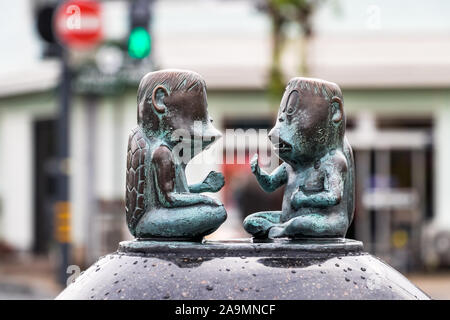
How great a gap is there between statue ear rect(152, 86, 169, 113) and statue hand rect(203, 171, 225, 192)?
0.34m

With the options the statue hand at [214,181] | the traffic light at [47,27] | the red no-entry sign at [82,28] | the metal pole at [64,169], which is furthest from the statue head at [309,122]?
the metal pole at [64,169]

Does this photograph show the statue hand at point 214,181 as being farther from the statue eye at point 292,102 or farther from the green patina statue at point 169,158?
the statue eye at point 292,102

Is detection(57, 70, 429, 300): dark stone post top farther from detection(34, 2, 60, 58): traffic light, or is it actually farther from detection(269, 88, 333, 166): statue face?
detection(34, 2, 60, 58): traffic light

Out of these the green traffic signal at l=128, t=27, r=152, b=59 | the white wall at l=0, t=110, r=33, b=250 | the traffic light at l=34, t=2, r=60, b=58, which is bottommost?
the white wall at l=0, t=110, r=33, b=250

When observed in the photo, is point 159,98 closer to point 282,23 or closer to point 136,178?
point 136,178

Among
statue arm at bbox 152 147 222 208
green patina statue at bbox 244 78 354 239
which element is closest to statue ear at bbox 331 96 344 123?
green patina statue at bbox 244 78 354 239

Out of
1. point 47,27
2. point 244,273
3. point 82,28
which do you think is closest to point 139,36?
point 244,273

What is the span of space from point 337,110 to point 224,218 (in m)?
0.61

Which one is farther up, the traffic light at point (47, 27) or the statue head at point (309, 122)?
the traffic light at point (47, 27)

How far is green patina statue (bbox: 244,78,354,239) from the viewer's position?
3.41 metres

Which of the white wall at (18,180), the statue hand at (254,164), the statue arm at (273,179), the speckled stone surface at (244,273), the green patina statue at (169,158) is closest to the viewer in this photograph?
the speckled stone surface at (244,273)

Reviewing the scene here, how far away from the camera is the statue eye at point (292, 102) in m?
3.48

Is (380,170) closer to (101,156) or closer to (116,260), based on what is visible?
(101,156)
